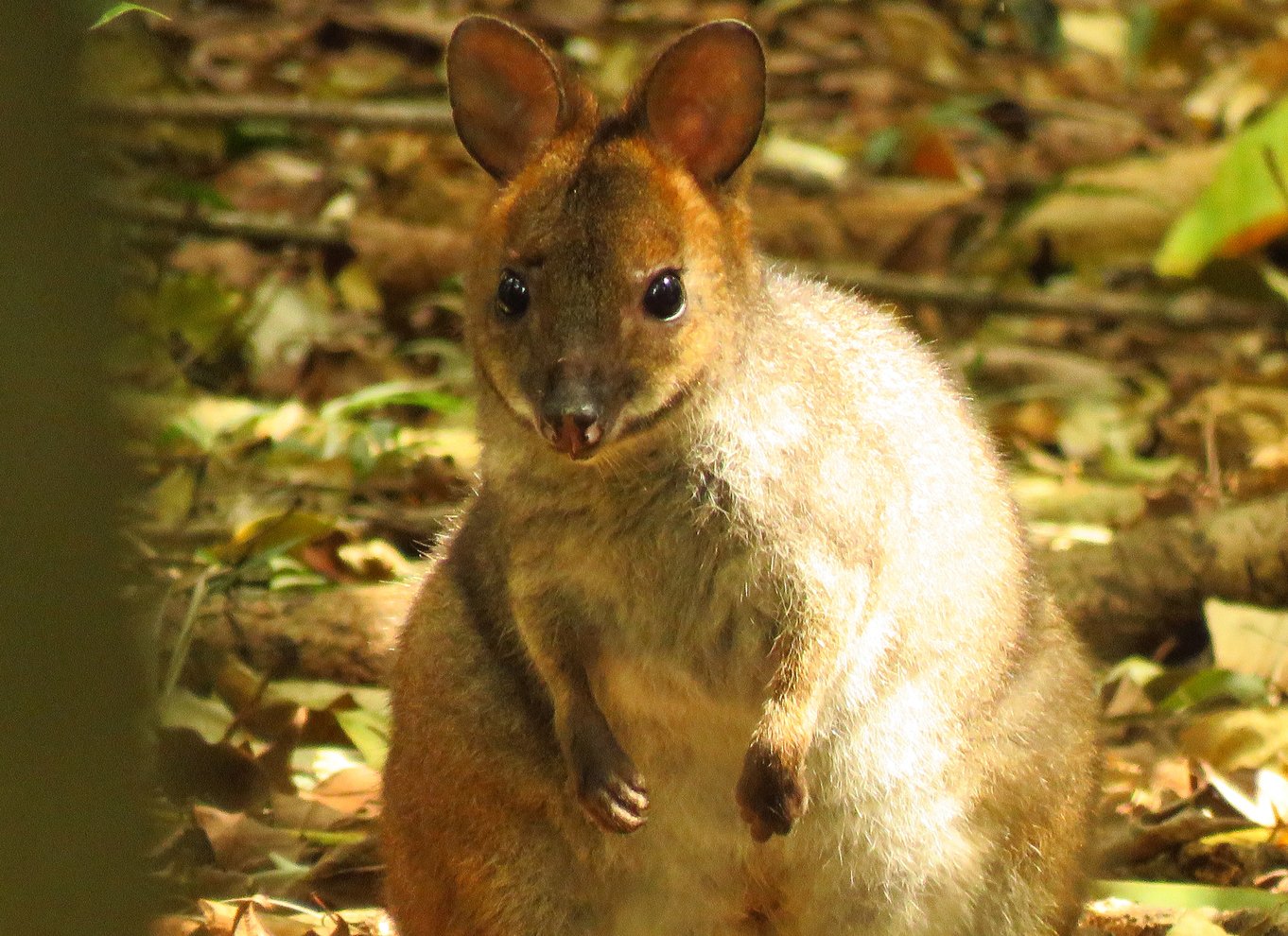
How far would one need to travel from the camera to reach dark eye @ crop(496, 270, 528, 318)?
3777 millimetres

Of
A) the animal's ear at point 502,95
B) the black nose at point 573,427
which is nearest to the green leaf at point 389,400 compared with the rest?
the animal's ear at point 502,95

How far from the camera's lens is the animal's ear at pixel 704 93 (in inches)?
155

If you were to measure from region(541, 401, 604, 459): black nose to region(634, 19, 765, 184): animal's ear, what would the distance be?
0.71 meters

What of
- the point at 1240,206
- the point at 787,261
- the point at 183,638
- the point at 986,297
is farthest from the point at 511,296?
the point at 1240,206

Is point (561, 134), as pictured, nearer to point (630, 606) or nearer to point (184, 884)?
point (630, 606)

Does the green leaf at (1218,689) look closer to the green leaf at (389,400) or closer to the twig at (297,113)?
the green leaf at (389,400)

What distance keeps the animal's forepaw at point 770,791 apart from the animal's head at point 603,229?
698 mm

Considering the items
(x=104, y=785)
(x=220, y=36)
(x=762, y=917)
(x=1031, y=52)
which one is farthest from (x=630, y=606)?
(x=1031, y=52)

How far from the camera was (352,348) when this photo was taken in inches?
315

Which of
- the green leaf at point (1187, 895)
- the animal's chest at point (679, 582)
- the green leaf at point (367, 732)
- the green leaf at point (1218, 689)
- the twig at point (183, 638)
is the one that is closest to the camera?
the animal's chest at point (679, 582)

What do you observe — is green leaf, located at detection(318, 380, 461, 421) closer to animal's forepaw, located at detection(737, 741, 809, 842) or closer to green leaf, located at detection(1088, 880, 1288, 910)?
green leaf, located at detection(1088, 880, 1288, 910)

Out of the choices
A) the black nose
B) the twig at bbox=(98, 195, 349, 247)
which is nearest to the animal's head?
the black nose

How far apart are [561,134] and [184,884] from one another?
1.91m

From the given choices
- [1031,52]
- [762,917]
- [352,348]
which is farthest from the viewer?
[1031,52]
